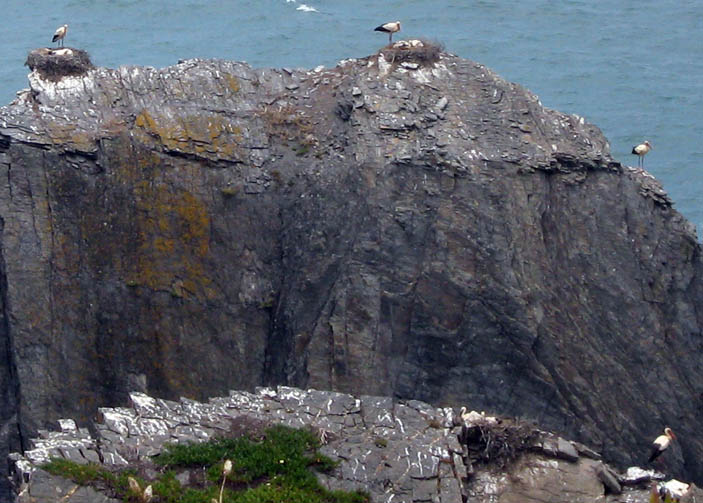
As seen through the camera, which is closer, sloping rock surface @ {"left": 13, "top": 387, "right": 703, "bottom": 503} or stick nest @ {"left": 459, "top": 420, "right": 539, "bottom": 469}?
sloping rock surface @ {"left": 13, "top": 387, "right": 703, "bottom": 503}

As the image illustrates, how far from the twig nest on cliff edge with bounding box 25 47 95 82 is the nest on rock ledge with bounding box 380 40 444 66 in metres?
7.11

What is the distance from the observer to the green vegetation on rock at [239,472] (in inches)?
879

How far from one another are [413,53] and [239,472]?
12.9 metres

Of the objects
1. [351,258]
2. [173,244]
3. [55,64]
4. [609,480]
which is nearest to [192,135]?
[173,244]

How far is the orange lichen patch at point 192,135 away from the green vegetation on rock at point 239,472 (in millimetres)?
9178

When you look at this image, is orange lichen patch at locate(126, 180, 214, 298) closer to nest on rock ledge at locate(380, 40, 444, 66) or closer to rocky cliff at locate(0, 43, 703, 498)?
rocky cliff at locate(0, 43, 703, 498)

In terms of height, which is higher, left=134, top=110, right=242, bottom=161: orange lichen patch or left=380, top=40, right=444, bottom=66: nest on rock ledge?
left=380, top=40, right=444, bottom=66: nest on rock ledge

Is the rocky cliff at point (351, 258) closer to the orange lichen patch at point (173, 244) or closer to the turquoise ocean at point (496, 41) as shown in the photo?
the orange lichen patch at point (173, 244)

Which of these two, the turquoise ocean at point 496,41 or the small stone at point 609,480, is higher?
the turquoise ocean at point 496,41

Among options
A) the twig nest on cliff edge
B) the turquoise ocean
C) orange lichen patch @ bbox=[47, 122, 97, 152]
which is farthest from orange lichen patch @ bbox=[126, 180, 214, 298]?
the turquoise ocean

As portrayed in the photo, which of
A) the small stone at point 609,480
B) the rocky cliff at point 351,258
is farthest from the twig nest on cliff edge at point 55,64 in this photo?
the small stone at point 609,480

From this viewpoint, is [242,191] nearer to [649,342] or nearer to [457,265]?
[457,265]

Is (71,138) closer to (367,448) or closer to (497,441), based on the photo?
(367,448)

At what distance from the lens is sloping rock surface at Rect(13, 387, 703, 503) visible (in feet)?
75.6
